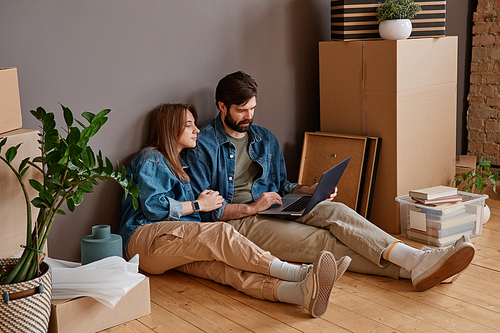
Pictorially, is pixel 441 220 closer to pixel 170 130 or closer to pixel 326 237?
pixel 326 237

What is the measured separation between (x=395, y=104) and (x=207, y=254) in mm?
1371

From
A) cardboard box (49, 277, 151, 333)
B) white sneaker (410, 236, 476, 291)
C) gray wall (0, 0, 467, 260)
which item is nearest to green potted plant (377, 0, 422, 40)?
gray wall (0, 0, 467, 260)

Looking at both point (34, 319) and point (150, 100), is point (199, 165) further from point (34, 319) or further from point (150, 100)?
point (34, 319)

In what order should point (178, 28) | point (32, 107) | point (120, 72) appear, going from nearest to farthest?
1. point (32, 107)
2. point (120, 72)
3. point (178, 28)

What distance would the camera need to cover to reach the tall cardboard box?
2.87 meters

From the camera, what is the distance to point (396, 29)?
285cm

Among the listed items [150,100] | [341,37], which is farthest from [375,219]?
[150,100]

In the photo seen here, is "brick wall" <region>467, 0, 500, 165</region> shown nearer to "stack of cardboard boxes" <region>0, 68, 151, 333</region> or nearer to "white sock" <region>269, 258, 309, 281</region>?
"white sock" <region>269, 258, 309, 281</region>

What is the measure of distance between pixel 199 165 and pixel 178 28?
72cm

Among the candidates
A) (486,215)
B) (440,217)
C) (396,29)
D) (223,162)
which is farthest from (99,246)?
(486,215)

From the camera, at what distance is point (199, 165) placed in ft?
8.53

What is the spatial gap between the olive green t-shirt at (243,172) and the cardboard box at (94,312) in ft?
2.81

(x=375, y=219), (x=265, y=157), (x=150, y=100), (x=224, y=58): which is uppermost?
(x=224, y=58)

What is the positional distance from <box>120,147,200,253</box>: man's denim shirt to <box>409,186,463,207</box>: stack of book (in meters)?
1.17
